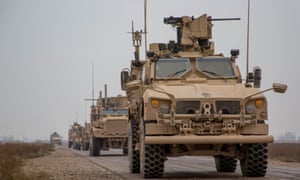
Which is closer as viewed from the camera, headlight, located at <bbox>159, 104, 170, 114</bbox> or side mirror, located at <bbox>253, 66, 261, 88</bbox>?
headlight, located at <bbox>159, 104, 170, 114</bbox>

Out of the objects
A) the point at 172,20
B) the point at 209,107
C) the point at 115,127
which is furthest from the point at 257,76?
the point at 115,127

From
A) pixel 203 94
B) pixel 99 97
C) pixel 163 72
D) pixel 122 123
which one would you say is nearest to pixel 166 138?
pixel 203 94

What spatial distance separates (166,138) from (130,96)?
4.73 metres

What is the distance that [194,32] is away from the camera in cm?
1973

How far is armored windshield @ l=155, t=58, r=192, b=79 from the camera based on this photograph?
17.6 meters

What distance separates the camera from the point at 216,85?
55.3 feet

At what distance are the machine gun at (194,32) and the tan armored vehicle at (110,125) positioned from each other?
19.0m

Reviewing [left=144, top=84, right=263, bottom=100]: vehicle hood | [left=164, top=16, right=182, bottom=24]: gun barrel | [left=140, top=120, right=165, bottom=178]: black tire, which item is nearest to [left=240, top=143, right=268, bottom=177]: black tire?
[left=144, top=84, right=263, bottom=100]: vehicle hood

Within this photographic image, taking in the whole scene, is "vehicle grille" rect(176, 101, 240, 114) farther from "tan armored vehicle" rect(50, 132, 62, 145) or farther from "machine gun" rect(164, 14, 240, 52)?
"tan armored vehicle" rect(50, 132, 62, 145)

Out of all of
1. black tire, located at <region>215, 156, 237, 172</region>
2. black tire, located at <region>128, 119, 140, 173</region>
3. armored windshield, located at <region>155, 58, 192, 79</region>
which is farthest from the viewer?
black tire, located at <region>215, 156, 237, 172</region>

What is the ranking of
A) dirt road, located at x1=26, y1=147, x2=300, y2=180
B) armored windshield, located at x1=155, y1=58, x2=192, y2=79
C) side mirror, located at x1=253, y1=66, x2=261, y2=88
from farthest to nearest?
armored windshield, located at x1=155, y1=58, x2=192, y2=79 → dirt road, located at x1=26, y1=147, x2=300, y2=180 → side mirror, located at x1=253, y1=66, x2=261, y2=88

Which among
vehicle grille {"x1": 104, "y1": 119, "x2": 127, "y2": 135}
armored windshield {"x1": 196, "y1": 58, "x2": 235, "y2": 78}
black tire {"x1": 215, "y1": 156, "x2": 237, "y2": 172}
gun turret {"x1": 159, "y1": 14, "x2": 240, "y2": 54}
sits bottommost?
black tire {"x1": 215, "y1": 156, "x2": 237, "y2": 172}

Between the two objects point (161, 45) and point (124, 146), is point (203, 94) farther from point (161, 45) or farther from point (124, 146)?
point (124, 146)

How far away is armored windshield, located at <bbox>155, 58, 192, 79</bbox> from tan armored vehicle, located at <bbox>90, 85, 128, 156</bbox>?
68.2 ft
